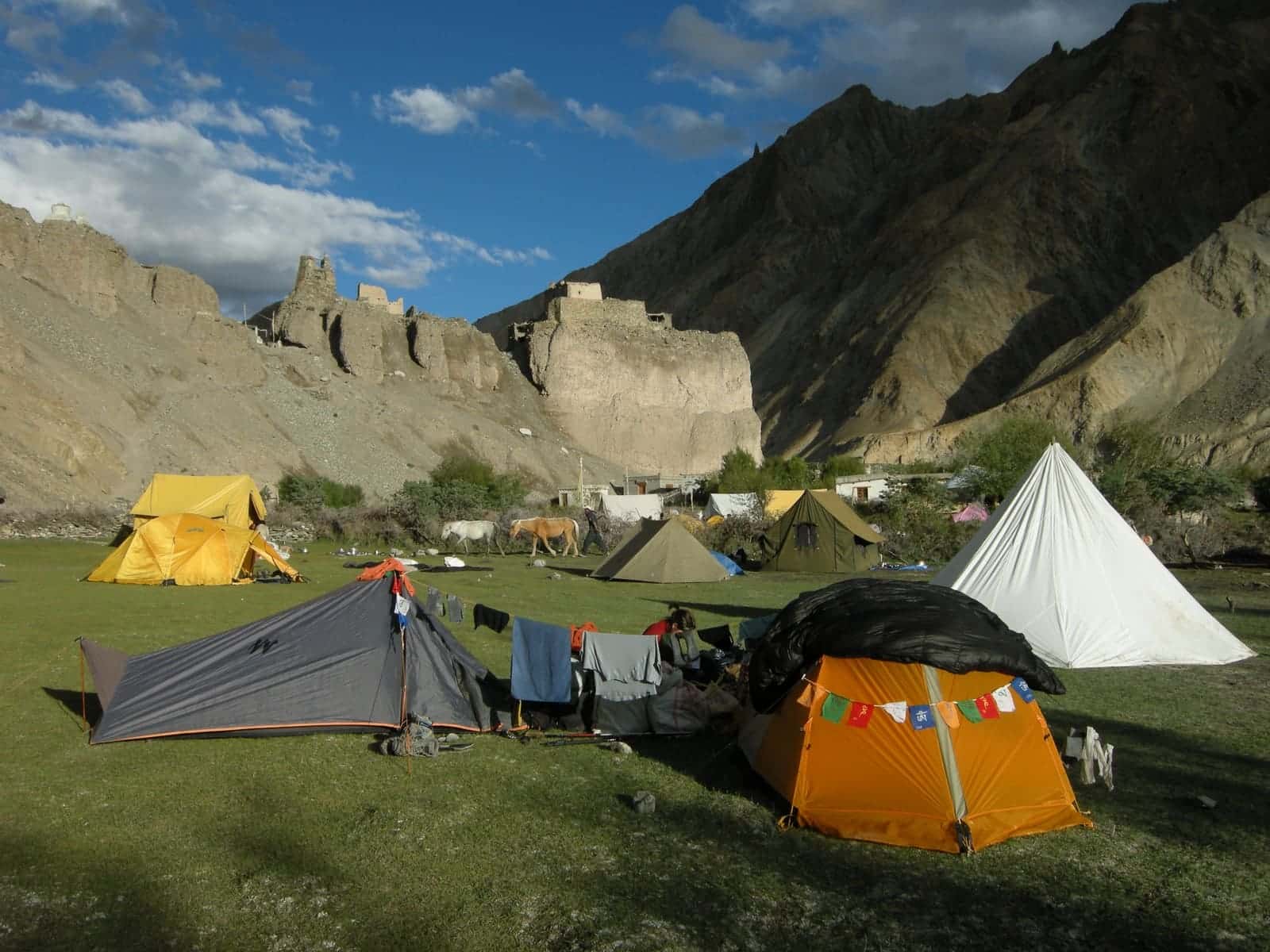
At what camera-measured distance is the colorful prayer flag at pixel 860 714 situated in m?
6.82

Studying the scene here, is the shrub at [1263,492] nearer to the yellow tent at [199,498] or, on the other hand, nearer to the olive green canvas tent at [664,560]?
the olive green canvas tent at [664,560]

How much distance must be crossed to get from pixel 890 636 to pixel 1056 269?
80.9 metres

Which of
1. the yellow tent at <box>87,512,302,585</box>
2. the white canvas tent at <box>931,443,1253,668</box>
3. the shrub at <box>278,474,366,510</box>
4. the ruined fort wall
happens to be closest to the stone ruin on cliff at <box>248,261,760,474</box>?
the ruined fort wall

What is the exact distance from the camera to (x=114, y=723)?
861 cm

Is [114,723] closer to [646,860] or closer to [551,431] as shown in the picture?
[646,860]

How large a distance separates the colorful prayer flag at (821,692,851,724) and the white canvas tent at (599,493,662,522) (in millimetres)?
33278

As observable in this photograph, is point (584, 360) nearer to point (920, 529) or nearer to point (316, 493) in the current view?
point (316, 493)

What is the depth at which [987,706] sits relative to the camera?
684 centimetres

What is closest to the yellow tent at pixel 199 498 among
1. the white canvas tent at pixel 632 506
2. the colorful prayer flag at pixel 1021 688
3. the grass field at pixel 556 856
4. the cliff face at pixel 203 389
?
the cliff face at pixel 203 389

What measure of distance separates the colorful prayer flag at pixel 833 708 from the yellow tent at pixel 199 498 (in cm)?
2508

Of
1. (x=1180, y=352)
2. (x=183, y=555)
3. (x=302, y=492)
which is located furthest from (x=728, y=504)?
(x=1180, y=352)

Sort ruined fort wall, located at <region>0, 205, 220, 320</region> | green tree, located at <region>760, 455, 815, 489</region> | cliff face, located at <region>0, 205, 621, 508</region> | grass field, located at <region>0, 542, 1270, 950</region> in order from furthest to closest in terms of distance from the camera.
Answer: green tree, located at <region>760, 455, 815, 489</region> < ruined fort wall, located at <region>0, 205, 220, 320</region> < cliff face, located at <region>0, 205, 621, 508</region> < grass field, located at <region>0, 542, 1270, 950</region>

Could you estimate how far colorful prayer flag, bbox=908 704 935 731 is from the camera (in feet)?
21.9

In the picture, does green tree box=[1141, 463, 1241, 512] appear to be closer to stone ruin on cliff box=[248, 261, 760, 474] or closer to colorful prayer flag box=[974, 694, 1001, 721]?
colorful prayer flag box=[974, 694, 1001, 721]
